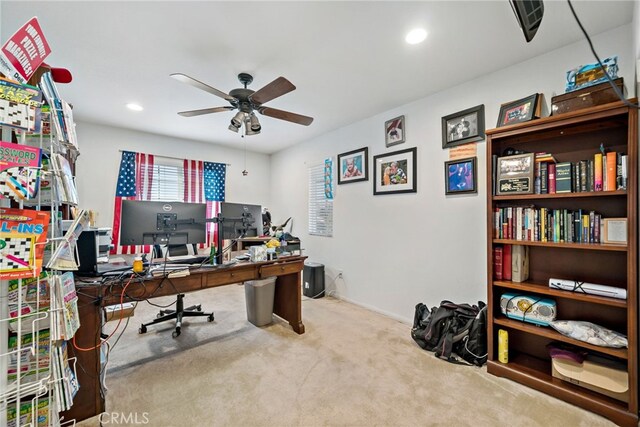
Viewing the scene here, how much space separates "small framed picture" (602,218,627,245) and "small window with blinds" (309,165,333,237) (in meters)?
2.95

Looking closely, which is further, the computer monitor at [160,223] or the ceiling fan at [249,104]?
the ceiling fan at [249,104]

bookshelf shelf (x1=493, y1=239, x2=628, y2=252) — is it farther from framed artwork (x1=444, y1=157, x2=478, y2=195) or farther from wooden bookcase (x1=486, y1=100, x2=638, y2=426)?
framed artwork (x1=444, y1=157, x2=478, y2=195)

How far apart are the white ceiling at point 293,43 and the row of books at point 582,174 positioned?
0.94 meters

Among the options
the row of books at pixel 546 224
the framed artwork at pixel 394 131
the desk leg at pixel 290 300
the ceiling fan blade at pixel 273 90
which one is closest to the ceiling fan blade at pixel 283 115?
the ceiling fan blade at pixel 273 90

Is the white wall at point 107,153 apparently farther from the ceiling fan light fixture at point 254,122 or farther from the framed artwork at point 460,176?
the framed artwork at point 460,176

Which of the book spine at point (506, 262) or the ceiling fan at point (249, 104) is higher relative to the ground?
the ceiling fan at point (249, 104)

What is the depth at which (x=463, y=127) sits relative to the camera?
2.57 metres

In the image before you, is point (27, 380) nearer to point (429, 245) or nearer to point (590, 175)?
point (429, 245)

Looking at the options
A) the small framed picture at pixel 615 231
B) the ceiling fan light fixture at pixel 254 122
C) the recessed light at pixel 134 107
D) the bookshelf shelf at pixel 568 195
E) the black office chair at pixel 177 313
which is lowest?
the black office chair at pixel 177 313

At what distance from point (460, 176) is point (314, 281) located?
8.03ft

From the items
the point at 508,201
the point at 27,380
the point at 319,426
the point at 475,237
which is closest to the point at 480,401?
the point at 319,426

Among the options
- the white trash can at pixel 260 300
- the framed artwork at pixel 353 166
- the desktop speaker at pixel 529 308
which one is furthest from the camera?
the framed artwork at pixel 353 166

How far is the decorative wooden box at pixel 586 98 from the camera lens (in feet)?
5.27

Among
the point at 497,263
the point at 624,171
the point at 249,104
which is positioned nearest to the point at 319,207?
the point at 249,104
